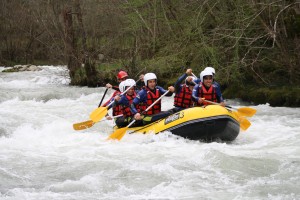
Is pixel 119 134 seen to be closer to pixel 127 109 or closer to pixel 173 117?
pixel 127 109

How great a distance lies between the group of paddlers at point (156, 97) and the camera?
909 cm

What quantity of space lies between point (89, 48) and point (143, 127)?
430 inches

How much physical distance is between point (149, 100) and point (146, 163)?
2.18 metres

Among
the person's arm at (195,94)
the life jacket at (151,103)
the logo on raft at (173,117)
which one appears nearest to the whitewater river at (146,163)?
the logo on raft at (173,117)

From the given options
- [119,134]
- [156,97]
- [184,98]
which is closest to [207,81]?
[184,98]

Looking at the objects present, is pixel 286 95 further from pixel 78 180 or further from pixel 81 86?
pixel 81 86

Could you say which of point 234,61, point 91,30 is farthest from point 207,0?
point 91,30

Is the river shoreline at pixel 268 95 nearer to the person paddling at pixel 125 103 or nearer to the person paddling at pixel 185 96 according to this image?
the person paddling at pixel 185 96

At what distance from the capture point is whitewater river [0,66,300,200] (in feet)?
20.2

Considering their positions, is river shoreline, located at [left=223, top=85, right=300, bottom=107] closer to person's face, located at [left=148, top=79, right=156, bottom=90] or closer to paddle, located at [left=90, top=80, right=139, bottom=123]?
person's face, located at [left=148, top=79, right=156, bottom=90]

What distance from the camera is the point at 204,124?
823cm

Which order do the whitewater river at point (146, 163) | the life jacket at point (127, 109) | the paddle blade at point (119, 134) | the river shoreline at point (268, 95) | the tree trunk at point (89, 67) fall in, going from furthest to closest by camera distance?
the tree trunk at point (89, 67) → the river shoreline at point (268, 95) → the life jacket at point (127, 109) → the paddle blade at point (119, 134) → the whitewater river at point (146, 163)

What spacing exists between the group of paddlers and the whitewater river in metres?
0.47

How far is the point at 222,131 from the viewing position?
8.33 meters
